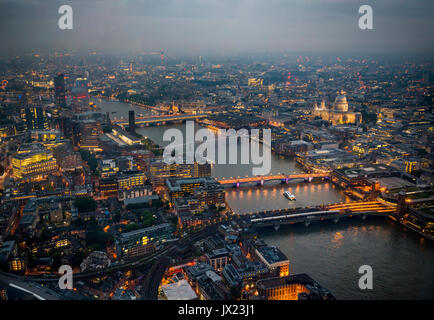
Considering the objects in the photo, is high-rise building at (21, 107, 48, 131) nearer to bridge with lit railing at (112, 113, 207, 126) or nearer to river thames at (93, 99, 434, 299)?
bridge with lit railing at (112, 113, 207, 126)

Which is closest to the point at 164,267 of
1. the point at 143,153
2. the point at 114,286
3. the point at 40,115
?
the point at 114,286

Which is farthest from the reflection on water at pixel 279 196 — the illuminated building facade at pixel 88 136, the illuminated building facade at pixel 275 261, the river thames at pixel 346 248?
the illuminated building facade at pixel 88 136

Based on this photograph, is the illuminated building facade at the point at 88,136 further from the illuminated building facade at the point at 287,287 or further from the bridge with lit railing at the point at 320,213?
the illuminated building facade at the point at 287,287

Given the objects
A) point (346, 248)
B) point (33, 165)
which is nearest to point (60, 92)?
point (33, 165)

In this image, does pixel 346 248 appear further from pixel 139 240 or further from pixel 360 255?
pixel 139 240

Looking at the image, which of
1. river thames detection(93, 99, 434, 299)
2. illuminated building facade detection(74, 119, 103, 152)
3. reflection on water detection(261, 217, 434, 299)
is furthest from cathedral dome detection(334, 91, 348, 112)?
illuminated building facade detection(74, 119, 103, 152)

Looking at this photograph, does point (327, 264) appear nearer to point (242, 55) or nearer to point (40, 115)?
point (40, 115)
